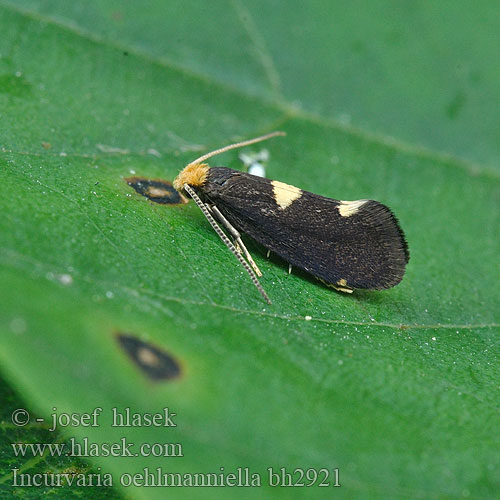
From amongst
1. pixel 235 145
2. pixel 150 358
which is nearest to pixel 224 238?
pixel 235 145

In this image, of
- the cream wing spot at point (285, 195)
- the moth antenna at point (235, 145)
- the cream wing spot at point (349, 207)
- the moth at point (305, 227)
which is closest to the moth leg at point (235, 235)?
the moth at point (305, 227)

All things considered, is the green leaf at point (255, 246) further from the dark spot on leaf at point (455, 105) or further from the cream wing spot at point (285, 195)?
the cream wing spot at point (285, 195)

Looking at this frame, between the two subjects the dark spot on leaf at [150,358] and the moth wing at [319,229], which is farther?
the moth wing at [319,229]

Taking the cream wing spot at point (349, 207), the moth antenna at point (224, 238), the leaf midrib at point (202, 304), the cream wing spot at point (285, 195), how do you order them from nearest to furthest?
the leaf midrib at point (202, 304) < the moth antenna at point (224, 238) < the cream wing spot at point (349, 207) < the cream wing spot at point (285, 195)

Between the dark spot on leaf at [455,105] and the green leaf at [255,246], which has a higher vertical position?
the dark spot on leaf at [455,105]

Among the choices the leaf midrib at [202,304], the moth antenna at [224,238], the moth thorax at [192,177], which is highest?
the moth thorax at [192,177]

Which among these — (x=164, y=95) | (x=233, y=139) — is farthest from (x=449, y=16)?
(x=164, y=95)

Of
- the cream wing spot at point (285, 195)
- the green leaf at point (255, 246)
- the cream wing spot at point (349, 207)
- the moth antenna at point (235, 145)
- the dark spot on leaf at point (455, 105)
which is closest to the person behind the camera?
the green leaf at point (255, 246)

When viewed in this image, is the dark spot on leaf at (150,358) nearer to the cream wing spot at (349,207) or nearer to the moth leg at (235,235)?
the moth leg at (235,235)

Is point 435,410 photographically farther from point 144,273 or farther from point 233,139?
point 233,139

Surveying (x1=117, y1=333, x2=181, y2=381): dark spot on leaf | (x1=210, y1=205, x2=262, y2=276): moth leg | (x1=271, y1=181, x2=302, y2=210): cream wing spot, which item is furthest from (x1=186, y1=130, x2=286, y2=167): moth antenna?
(x1=117, y1=333, x2=181, y2=381): dark spot on leaf
